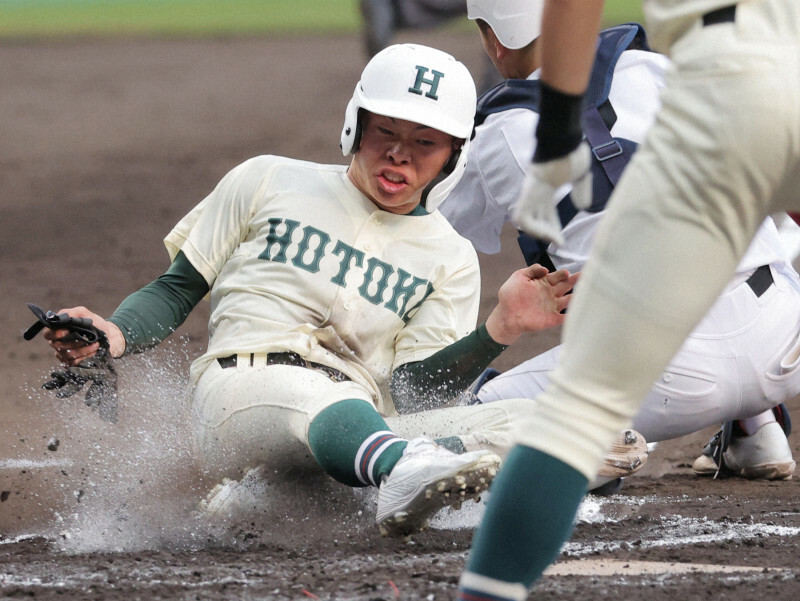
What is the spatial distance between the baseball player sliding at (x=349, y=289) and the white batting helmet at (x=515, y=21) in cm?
29

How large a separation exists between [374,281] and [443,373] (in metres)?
0.30

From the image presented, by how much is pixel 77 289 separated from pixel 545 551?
502 cm

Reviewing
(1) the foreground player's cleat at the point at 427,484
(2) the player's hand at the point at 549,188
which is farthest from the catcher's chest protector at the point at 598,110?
(2) the player's hand at the point at 549,188

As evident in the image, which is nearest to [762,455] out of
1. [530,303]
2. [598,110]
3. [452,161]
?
Result: [530,303]

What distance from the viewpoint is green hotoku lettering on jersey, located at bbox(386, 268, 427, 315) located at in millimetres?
3123

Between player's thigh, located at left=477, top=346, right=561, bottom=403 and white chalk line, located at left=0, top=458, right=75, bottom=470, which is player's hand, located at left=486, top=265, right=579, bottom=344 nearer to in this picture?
player's thigh, located at left=477, top=346, right=561, bottom=403

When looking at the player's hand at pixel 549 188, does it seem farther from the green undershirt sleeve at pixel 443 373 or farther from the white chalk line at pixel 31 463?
the white chalk line at pixel 31 463

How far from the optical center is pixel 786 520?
2930 millimetres

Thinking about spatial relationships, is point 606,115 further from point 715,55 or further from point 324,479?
point 715,55

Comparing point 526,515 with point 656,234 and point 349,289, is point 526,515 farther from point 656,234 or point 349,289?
point 349,289

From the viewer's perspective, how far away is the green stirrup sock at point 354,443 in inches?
98.3

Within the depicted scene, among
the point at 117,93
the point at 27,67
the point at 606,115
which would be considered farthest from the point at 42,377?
the point at 27,67

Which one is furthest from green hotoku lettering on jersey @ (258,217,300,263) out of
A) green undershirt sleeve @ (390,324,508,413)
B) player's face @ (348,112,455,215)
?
green undershirt sleeve @ (390,324,508,413)

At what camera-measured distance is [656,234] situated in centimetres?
157
